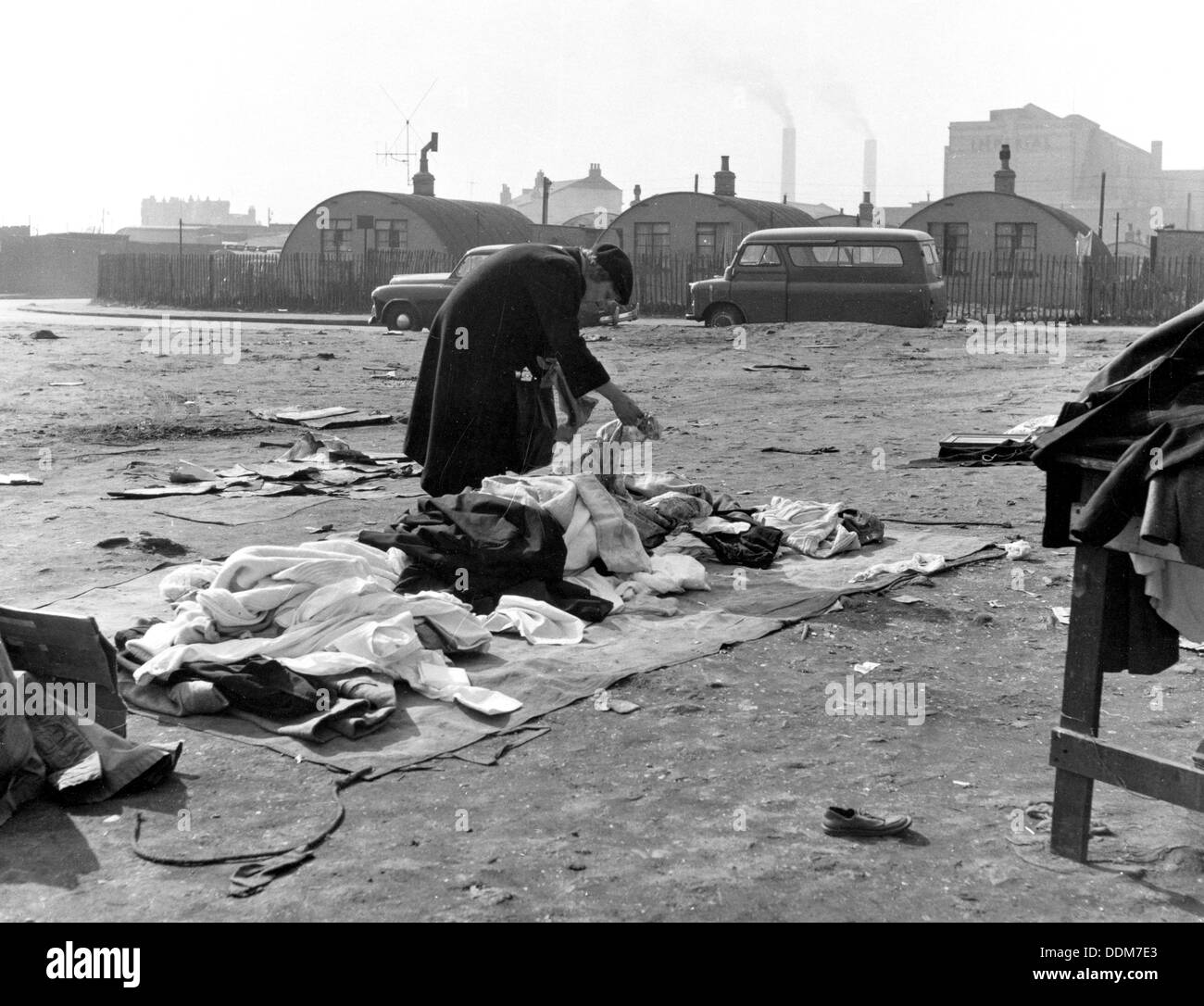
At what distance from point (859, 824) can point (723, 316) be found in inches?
747

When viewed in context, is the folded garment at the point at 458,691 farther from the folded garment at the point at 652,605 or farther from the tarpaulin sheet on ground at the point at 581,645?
the folded garment at the point at 652,605

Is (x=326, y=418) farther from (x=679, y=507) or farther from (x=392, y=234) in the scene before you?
(x=392, y=234)

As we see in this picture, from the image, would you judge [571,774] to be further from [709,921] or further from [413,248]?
[413,248]

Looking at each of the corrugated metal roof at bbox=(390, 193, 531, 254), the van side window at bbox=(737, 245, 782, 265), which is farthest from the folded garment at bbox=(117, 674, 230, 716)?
the corrugated metal roof at bbox=(390, 193, 531, 254)

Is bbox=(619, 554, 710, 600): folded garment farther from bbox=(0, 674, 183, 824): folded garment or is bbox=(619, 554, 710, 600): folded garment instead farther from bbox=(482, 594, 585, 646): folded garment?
bbox=(0, 674, 183, 824): folded garment

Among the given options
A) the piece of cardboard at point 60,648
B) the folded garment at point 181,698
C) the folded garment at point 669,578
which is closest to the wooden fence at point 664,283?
the folded garment at point 669,578

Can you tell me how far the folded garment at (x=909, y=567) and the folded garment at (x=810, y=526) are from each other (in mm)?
361

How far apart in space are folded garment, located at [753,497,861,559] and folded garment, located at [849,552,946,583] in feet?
1.18

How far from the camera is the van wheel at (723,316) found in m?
22.1

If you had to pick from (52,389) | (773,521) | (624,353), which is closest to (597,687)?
(773,521)

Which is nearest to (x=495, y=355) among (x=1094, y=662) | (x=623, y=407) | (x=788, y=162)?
(x=623, y=407)

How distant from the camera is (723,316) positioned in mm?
22141
